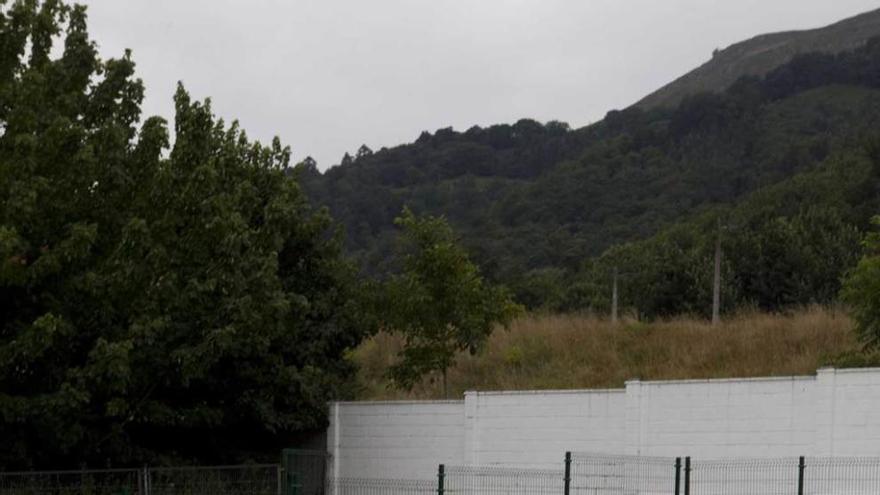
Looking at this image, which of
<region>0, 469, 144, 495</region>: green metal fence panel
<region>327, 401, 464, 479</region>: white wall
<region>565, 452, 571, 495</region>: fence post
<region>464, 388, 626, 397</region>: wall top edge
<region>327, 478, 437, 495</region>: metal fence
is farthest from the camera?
<region>327, 401, 464, 479</region>: white wall

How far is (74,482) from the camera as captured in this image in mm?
26359

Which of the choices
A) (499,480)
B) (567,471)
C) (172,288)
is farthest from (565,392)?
(172,288)

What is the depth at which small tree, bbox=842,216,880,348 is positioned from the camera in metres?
28.9

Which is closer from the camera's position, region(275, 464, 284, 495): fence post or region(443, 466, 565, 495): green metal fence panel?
region(443, 466, 565, 495): green metal fence panel

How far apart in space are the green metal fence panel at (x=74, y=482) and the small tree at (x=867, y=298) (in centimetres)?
1538

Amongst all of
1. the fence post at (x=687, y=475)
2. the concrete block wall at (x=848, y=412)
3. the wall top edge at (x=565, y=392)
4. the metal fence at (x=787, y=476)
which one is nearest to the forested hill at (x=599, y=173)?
the wall top edge at (x=565, y=392)

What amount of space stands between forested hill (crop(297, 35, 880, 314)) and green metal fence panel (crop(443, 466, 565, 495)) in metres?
33.4

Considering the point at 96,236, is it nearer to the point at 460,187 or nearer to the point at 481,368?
the point at 481,368

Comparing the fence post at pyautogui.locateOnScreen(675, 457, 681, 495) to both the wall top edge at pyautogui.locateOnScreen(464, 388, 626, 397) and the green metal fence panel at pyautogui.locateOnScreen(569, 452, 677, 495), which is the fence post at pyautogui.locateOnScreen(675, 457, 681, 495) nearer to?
the green metal fence panel at pyautogui.locateOnScreen(569, 452, 677, 495)

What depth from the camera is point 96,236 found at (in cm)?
2623

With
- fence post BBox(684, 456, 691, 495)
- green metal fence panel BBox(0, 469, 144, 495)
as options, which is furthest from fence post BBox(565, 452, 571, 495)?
green metal fence panel BBox(0, 469, 144, 495)

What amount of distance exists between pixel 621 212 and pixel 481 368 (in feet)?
254

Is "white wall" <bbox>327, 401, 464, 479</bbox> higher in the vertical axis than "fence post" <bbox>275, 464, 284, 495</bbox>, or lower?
higher

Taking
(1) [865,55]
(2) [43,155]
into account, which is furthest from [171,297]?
(1) [865,55]
